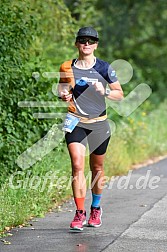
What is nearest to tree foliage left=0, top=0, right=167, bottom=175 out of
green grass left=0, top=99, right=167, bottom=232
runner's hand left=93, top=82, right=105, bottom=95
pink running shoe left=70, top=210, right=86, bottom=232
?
green grass left=0, top=99, right=167, bottom=232

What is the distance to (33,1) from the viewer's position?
42.2 ft

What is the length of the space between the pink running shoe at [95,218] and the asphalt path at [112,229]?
76 mm

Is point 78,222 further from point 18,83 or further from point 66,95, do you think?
point 18,83

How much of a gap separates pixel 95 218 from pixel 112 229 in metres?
0.27

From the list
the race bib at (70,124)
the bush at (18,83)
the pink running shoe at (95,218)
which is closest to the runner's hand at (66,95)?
the race bib at (70,124)

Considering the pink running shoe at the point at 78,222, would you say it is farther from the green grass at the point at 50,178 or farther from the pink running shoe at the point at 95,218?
the green grass at the point at 50,178

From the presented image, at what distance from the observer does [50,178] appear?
10.3m

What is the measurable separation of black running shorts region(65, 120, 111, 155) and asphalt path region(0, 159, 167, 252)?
88cm

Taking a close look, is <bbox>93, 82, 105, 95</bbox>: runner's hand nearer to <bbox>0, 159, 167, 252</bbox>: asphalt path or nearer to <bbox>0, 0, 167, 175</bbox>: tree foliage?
<bbox>0, 159, 167, 252</bbox>: asphalt path

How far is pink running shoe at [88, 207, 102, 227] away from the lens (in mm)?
8578

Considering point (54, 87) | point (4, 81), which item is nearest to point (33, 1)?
point (54, 87)

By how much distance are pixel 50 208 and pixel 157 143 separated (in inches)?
313

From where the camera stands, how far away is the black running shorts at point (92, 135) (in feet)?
27.2

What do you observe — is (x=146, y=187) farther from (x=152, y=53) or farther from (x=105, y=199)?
(x=152, y=53)
